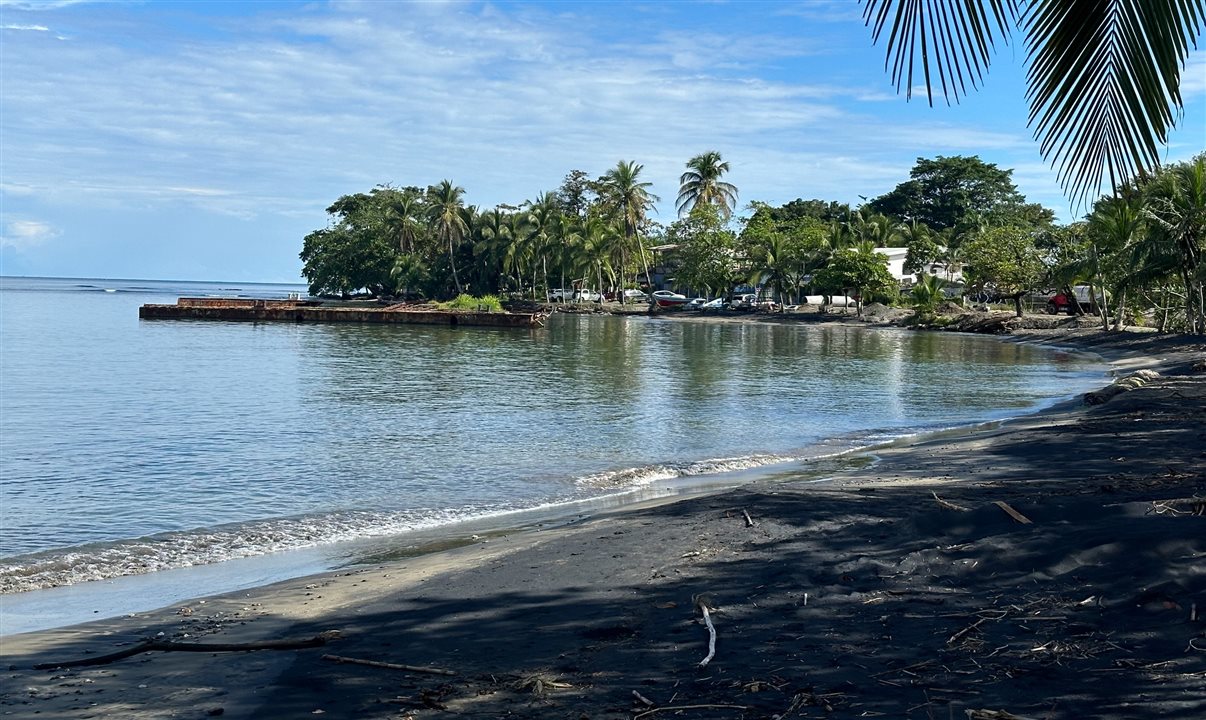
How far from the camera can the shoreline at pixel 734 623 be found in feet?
16.4

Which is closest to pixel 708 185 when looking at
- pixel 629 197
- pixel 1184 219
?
pixel 629 197

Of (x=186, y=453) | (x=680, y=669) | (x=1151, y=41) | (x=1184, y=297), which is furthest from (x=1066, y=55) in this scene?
(x=1184, y=297)

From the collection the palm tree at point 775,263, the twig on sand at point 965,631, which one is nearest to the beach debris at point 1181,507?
the twig on sand at point 965,631

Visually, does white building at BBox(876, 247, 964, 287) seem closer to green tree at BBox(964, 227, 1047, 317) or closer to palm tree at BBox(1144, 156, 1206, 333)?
green tree at BBox(964, 227, 1047, 317)

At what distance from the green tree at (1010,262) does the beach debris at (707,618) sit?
215ft

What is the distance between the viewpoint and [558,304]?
10431 cm

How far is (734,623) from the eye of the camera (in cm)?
616

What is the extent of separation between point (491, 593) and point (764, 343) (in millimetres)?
50159

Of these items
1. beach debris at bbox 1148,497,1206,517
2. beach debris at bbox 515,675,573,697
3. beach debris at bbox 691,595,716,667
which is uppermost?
beach debris at bbox 1148,497,1206,517

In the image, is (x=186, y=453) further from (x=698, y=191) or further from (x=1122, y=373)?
(x=698, y=191)

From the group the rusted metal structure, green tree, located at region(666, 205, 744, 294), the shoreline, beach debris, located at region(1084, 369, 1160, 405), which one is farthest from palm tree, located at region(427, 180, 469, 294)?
the shoreline

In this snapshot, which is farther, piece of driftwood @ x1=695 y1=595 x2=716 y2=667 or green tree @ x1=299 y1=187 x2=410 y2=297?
green tree @ x1=299 y1=187 x2=410 y2=297

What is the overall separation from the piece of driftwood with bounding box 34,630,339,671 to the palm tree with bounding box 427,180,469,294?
94114 millimetres

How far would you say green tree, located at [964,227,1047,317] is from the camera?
6756 cm
